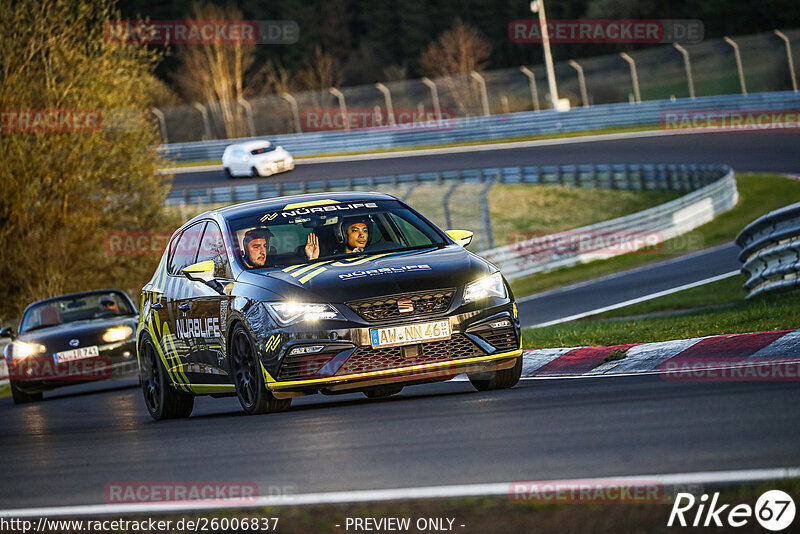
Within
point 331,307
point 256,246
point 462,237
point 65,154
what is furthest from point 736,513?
point 65,154

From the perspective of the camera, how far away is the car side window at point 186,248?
33.4ft

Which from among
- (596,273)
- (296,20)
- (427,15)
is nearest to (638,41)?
(427,15)

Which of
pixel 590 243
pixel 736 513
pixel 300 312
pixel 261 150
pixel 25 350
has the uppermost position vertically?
pixel 261 150

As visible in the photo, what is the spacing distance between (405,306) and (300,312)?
0.71 metres

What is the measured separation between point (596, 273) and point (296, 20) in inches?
2928

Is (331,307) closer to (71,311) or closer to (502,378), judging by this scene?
(502,378)

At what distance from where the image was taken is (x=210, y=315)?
30.9ft

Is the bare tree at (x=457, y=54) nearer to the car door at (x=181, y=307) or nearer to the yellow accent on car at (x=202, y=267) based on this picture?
the car door at (x=181, y=307)

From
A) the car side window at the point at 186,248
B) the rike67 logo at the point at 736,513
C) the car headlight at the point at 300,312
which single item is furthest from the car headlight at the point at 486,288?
the rike67 logo at the point at 736,513

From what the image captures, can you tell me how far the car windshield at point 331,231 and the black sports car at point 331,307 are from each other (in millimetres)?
11

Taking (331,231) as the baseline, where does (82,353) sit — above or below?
below

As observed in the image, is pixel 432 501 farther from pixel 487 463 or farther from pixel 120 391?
pixel 120 391

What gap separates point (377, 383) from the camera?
27.4ft

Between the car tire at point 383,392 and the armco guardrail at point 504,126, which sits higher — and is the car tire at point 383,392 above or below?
below
